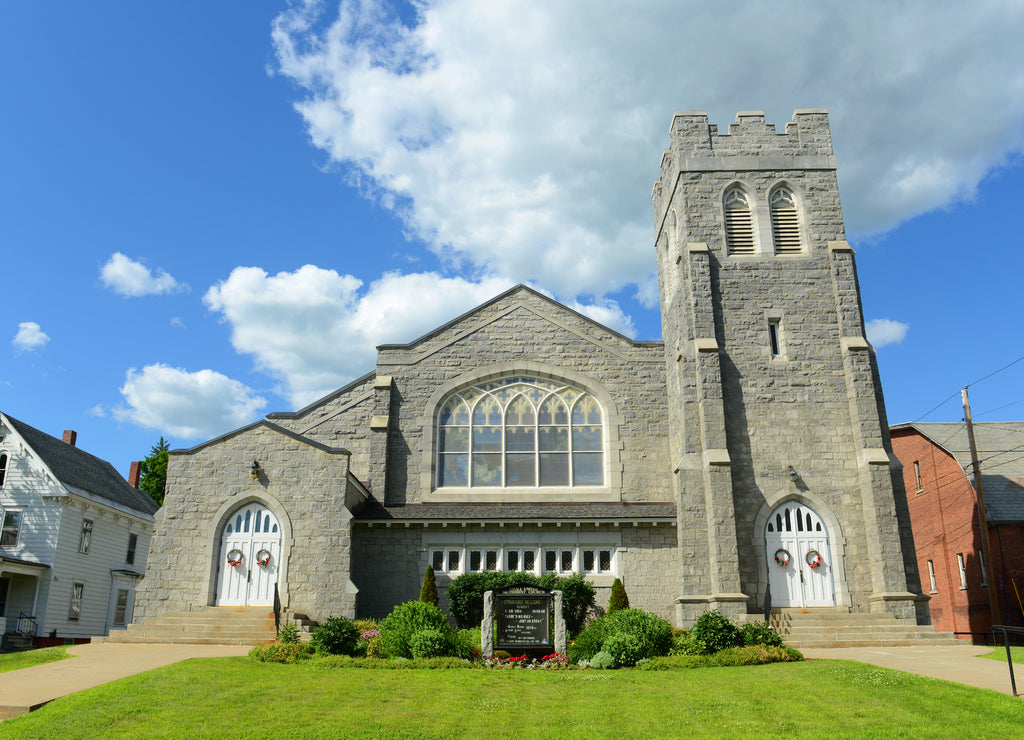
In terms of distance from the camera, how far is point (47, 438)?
3088cm

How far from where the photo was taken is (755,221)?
2328 cm

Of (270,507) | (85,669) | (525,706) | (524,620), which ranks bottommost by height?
(525,706)

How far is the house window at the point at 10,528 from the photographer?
26.7 metres

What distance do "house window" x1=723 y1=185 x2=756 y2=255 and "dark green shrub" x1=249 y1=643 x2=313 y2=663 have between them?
16.3 meters

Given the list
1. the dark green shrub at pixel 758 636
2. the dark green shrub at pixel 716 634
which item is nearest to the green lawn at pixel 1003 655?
the dark green shrub at pixel 758 636

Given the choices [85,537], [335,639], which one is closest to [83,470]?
[85,537]

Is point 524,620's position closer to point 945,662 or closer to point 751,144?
point 945,662

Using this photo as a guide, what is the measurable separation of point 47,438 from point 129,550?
5.75m

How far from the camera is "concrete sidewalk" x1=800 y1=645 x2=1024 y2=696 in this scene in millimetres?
11836

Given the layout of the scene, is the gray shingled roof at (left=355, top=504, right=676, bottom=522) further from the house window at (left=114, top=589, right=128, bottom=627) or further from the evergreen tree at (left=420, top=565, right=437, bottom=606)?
the house window at (left=114, top=589, right=128, bottom=627)

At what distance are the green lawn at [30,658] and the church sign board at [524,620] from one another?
30.2 ft

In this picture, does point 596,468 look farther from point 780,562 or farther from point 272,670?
point 272,670

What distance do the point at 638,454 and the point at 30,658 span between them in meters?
16.3

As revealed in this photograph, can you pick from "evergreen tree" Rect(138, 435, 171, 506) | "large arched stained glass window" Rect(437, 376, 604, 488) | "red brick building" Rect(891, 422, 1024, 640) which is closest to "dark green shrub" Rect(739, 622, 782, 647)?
"large arched stained glass window" Rect(437, 376, 604, 488)
